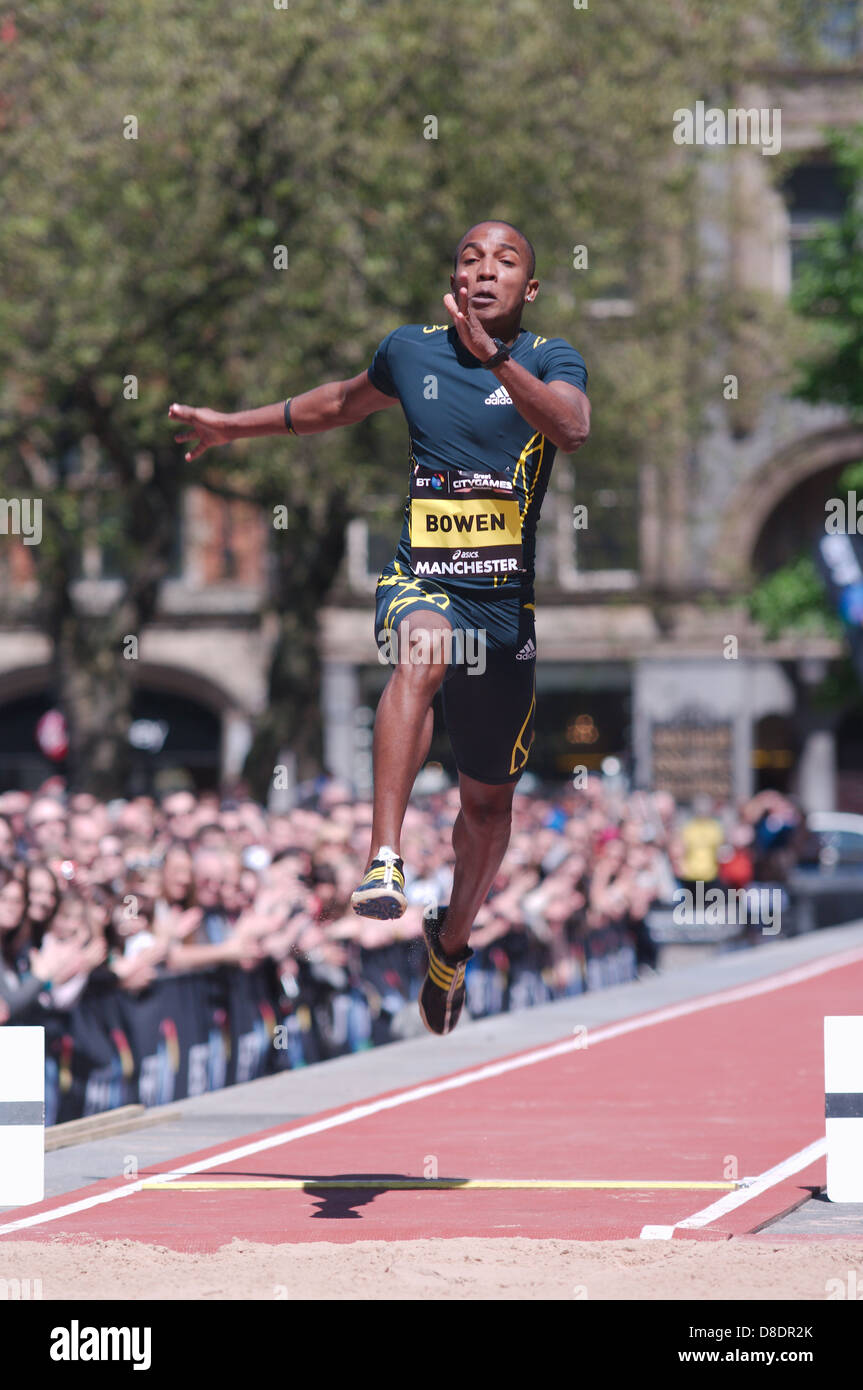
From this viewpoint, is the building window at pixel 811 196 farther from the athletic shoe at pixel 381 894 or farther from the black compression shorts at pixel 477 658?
the athletic shoe at pixel 381 894

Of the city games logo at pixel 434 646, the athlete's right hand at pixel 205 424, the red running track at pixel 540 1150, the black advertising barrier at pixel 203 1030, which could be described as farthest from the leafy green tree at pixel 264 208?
the city games logo at pixel 434 646

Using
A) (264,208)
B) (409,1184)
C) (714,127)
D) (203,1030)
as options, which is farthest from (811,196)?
(409,1184)

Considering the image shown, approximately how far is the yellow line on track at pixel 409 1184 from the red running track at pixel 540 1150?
0.09 meters

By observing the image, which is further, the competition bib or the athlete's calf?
the athlete's calf

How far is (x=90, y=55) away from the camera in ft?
67.4

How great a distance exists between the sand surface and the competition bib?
204cm

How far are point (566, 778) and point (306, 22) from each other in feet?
69.3

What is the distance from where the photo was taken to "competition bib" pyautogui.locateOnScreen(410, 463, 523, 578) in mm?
7133

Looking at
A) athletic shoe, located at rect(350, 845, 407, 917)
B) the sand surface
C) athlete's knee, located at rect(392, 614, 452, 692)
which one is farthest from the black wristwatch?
the sand surface

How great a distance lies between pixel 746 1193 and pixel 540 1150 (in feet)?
4.91

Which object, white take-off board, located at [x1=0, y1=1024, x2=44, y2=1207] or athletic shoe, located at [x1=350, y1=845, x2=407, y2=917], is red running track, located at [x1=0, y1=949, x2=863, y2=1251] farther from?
athletic shoe, located at [x1=350, y1=845, x2=407, y2=917]

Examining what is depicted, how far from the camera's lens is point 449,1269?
6.45 metres

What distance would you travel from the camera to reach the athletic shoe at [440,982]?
306 inches

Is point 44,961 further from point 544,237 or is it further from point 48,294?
point 544,237
